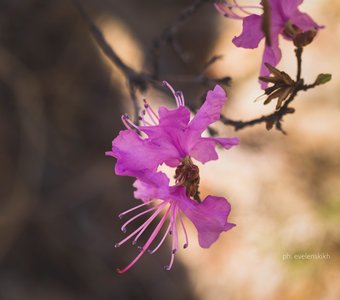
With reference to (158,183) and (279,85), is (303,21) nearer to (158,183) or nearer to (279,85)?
(279,85)

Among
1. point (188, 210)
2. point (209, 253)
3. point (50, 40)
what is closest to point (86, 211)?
point (209, 253)

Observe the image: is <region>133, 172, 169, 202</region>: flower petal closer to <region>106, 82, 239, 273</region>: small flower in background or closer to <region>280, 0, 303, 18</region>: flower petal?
<region>106, 82, 239, 273</region>: small flower in background

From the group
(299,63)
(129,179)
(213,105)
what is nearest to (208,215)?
(213,105)

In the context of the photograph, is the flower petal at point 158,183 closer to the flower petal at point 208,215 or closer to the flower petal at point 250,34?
Result: the flower petal at point 208,215

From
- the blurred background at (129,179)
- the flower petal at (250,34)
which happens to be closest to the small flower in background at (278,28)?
the flower petal at (250,34)

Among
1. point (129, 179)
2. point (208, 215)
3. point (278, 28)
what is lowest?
point (129, 179)

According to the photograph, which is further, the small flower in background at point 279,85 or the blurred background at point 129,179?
the blurred background at point 129,179

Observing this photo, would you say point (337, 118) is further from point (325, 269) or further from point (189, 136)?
point (189, 136)
